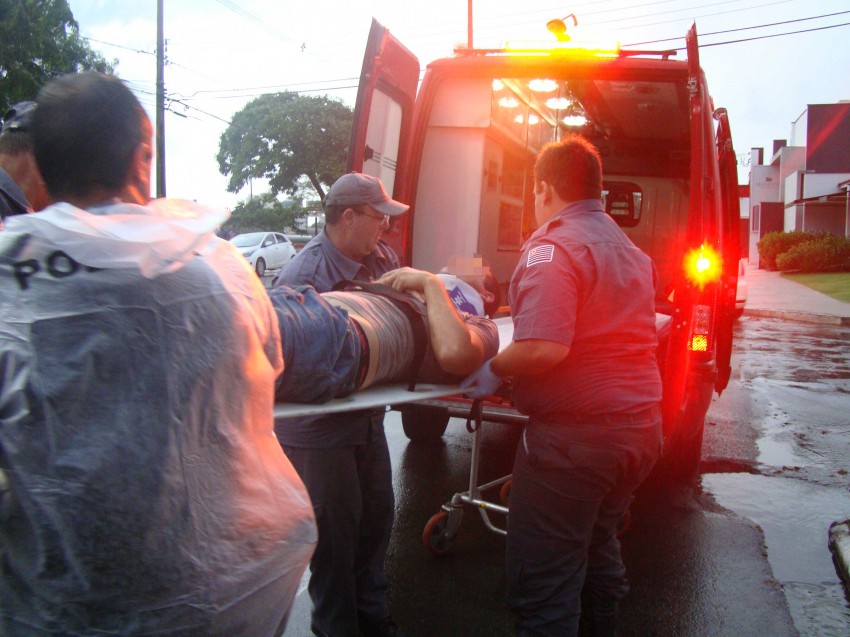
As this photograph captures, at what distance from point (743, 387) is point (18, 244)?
8.17 metres

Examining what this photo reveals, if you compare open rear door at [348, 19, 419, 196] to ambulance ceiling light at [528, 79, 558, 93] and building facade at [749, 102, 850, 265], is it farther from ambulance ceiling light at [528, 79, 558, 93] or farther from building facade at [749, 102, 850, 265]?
building facade at [749, 102, 850, 265]

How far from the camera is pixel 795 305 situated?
1677cm

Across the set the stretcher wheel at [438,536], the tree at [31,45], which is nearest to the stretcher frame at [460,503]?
the stretcher wheel at [438,536]

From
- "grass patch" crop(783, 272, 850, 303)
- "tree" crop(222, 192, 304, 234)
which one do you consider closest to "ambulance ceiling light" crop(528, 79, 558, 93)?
"grass patch" crop(783, 272, 850, 303)

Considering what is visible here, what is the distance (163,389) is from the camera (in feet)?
3.63

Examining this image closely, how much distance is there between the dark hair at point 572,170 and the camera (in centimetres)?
233

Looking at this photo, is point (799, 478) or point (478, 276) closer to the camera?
point (478, 276)

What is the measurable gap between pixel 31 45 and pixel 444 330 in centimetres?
1710

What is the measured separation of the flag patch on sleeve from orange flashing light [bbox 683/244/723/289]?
72.2 inches

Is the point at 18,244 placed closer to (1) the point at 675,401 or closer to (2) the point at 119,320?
(2) the point at 119,320

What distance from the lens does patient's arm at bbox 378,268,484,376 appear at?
2.04 m

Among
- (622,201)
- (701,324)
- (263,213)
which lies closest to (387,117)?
(701,324)

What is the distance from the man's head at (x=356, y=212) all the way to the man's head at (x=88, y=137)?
142 cm

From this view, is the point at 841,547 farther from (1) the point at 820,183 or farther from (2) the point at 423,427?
(1) the point at 820,183
